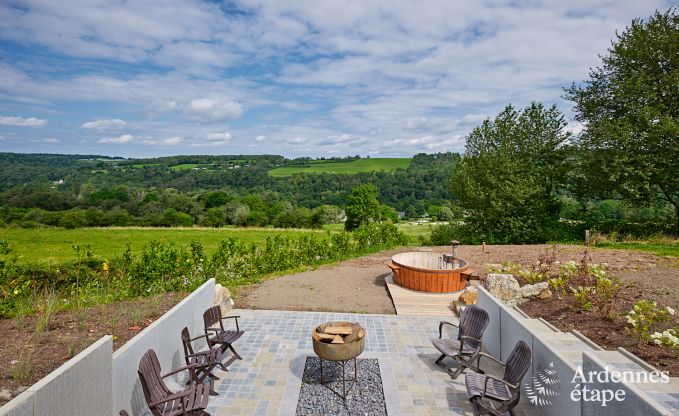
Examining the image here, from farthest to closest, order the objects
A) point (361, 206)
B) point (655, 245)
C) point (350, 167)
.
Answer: point (350, 167)
point (361, 206)
point (655, 245)

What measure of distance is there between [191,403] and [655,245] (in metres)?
16.3

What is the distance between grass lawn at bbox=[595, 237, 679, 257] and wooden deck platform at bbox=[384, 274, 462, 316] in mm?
7977

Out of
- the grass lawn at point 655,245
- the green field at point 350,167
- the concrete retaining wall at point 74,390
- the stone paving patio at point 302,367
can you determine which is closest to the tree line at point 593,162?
the grass lawn at point 655,245

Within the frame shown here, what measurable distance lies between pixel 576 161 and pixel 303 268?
13575 mm

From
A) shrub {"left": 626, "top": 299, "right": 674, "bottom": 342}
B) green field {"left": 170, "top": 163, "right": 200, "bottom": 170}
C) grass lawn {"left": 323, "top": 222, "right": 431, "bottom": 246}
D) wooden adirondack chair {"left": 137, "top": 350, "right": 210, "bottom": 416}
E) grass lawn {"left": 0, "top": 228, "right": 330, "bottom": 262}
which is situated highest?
green field {"left": 170, "top": 163, "right": 200, "bottom": 170}

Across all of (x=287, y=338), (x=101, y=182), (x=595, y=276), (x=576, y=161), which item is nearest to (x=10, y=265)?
(x=287, y=338)

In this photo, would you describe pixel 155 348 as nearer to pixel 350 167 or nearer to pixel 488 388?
pixel 488 388

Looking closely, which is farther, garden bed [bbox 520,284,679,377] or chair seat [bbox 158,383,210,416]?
garden bed [bbox 520,284,679,377]

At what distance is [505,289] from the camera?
7.33 metres

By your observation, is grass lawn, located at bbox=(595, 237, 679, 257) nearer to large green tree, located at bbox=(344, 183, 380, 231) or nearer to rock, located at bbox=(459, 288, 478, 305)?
rock, located at bbox=(459, 288, 478, 305)

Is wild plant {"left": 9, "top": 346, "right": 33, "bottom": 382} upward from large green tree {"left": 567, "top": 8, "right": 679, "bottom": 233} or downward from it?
downward

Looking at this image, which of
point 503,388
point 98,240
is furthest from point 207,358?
point 98,240

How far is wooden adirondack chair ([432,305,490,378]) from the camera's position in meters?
5.07

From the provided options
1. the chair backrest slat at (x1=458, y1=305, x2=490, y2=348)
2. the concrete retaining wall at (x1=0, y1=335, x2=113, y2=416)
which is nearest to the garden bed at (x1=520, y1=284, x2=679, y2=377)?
the chair backrest slat at (x1=458, y1=305, x2=490, y2=348)
